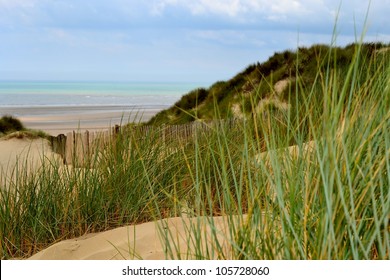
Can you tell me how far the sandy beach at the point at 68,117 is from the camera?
19.0m

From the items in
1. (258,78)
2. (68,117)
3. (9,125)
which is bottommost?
(68,117)

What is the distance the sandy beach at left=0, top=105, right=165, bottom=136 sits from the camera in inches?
749

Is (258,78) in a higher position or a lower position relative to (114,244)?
higher

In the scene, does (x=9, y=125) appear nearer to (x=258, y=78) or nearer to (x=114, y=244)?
(x=258, y=78)

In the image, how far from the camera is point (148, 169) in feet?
13.3

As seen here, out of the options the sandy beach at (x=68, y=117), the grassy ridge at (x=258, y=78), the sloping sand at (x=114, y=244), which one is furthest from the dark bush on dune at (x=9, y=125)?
the sloping sand at (x=114, y=244)

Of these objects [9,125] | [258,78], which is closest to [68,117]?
[9,125]

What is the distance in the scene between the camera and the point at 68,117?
73.2ft

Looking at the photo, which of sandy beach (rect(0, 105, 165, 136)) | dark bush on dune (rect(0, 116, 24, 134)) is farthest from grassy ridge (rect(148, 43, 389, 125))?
sandy beach (rect(0, 105, 165, 136))

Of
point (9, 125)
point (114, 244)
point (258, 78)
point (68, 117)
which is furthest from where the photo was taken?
point (68, 117)

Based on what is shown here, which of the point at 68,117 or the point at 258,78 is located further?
the point at 68,117
